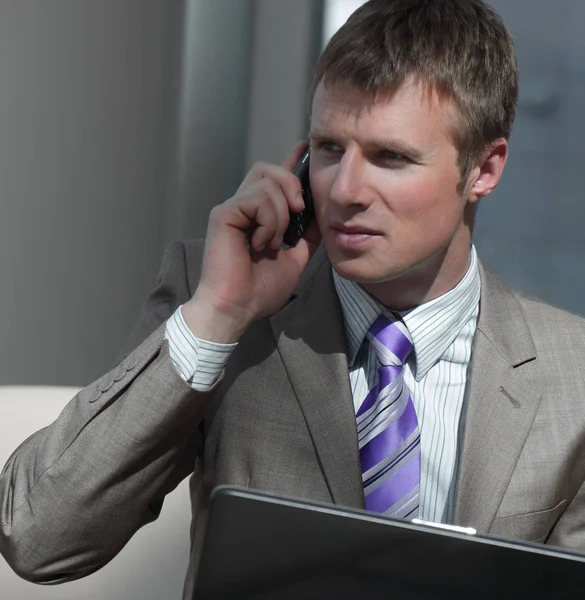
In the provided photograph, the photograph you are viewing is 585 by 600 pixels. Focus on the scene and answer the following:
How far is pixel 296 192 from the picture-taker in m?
1.45

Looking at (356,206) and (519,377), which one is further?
(519,377)

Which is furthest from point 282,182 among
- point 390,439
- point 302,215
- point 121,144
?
point 121,144

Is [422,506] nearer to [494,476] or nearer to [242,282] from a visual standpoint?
[494,476]

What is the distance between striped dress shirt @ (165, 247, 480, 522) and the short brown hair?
0.74 feet

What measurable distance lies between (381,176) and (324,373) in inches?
12.1

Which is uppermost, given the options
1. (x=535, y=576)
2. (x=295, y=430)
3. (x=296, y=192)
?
(x=296, y=192)

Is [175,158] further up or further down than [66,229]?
further up

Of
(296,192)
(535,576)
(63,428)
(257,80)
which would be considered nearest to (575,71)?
(257,80)

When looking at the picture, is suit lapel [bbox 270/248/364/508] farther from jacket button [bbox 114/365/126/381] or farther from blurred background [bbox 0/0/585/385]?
blurred background [bbox 0/0/585/385]

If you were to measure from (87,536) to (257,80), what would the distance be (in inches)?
69.4

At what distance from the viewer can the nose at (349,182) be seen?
4.39 ft

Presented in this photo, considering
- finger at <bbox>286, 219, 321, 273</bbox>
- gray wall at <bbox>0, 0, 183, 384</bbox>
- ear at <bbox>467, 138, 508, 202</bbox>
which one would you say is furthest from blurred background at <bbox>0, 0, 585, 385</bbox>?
finger at <bbox>286, 219, 321, 273</bbox>

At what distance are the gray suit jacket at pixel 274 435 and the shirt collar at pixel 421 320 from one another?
0.08 ft

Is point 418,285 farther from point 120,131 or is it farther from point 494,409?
A: point 120,131
